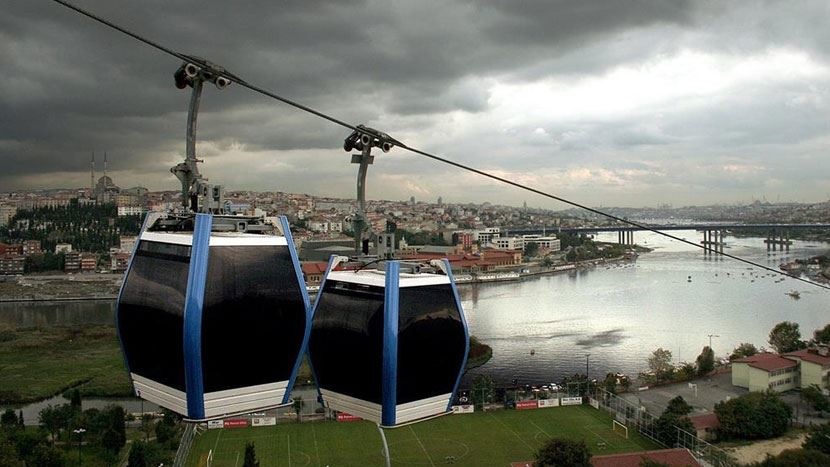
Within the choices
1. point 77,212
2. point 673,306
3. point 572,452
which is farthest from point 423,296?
point 77,212

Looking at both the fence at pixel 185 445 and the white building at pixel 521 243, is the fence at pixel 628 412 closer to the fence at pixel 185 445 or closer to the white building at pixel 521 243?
the fence at pixel 185 445

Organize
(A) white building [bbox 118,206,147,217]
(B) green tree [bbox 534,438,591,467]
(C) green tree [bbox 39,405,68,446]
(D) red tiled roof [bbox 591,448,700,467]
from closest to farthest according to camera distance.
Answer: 1. (B) green tree [bbox 534,438,591,467]
2. (D) red tiled roof [bbox 591,448,700,467]
3. (C) green tree [bbox 39,405,68,446]
4. (A) white building [bbox 118,206,147,217]

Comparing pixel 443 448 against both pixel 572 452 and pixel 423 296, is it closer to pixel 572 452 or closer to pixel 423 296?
pixel 572 452

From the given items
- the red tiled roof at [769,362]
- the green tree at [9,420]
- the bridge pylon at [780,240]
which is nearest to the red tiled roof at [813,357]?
the red tiled roof at [769,362]

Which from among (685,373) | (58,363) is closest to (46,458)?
(58,363)

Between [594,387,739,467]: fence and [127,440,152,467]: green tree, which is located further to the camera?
[594,387,739,467]: fence

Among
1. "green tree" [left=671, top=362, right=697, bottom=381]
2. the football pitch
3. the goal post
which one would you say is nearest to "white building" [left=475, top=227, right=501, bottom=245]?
"green tree" [left=671, top=362, right=697, bottom=381]

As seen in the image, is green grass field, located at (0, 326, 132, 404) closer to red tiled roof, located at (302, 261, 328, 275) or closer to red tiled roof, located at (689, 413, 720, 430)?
red tiled roof, located at (302, 261, 328, 275)
